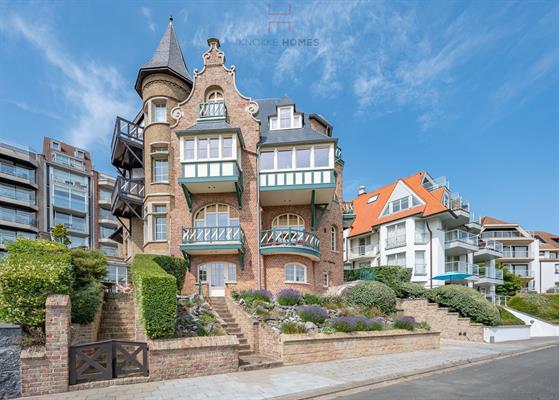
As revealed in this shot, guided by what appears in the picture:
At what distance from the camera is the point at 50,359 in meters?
8.92

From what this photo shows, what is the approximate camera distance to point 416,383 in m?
10.3

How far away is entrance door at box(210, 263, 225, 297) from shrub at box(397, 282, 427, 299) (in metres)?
12.1

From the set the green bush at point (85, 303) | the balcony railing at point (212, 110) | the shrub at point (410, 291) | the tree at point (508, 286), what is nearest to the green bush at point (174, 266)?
the green bush at point (85, 303)

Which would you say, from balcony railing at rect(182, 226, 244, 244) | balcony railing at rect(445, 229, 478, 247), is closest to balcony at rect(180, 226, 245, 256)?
balcony railing at rect(182, 226, 244, 244)

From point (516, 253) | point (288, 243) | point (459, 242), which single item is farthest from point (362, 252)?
point (516, 253)

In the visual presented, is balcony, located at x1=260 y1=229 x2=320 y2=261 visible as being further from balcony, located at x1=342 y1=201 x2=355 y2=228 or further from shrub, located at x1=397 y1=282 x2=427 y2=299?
shrub, located at x1=397 y1=282 x2=427 y2=299

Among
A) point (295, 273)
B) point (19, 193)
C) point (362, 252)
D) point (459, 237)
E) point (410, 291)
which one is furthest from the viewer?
point (19, 193)

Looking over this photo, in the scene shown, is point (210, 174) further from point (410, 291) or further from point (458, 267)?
point (458, 267)

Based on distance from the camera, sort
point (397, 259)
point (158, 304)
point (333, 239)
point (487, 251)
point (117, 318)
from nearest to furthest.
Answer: point (158, 304)
point (117, 318)
point (333, 239)
point (397, 259)
point (487, 251)

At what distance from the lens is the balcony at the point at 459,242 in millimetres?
31359

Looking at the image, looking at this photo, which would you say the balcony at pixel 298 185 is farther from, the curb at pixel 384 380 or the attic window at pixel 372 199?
the attic window at pixel 372 199

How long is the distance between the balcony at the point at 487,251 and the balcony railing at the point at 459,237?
14.6ft

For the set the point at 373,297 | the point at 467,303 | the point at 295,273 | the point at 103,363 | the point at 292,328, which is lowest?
the point at 467,303

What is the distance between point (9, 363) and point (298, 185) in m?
14.8
